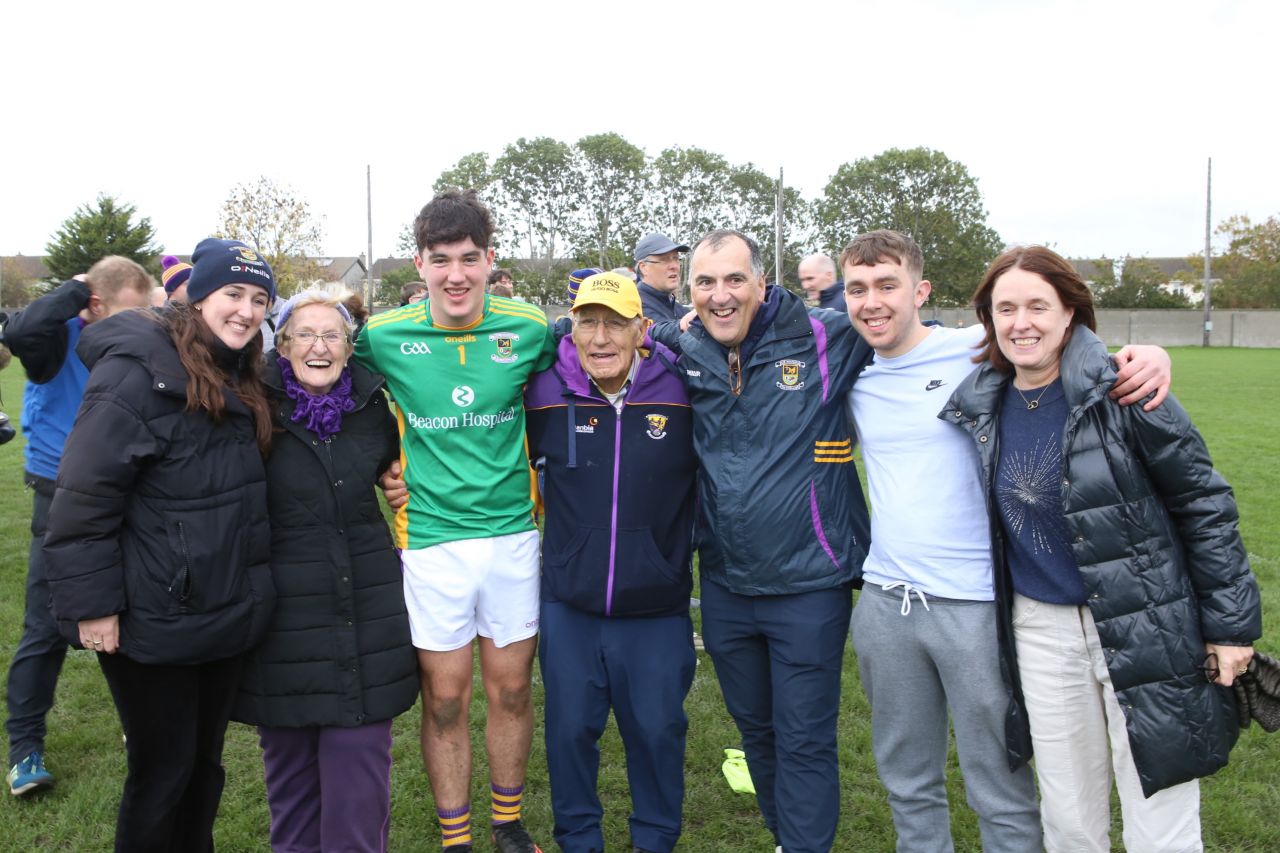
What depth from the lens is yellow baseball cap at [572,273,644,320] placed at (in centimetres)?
321

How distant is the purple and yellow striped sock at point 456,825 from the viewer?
11.2 ft

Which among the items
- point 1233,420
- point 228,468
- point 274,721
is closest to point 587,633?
point 274,721

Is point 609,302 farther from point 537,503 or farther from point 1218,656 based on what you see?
point 1218,656

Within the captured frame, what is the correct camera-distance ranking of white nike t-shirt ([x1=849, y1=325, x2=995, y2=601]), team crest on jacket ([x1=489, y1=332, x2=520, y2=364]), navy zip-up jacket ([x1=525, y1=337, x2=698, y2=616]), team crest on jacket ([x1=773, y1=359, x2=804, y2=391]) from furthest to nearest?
1. team crest on jacket ([x1=489, y1=332, x2=520, y2=364])
2. navy zip-up jacket ([x1=525, y1=337, x2=698, y2=616])
3. team crest on jacket ([x1=773, y1=359, x2=804, y2=391])
4. white nike t-shirt ([x1=849, y1=325, x2=995, y2=601])

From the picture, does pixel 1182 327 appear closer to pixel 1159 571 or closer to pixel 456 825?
pixel 1159 571

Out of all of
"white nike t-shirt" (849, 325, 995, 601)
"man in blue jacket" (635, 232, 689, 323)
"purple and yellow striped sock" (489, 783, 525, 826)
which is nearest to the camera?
"white nike t-shirt" (849, 325, 995, 601)

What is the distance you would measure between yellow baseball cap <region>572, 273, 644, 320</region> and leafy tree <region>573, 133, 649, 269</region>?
176 ft

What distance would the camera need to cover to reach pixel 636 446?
3.27 metres

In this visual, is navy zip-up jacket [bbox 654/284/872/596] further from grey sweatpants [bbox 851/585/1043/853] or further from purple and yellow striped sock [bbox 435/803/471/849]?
purple and yellow striped sock [bbox 435/803/471/849]

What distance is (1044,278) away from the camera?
8.60 feet

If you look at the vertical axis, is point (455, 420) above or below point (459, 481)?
above

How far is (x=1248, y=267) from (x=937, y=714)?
5571 centimetres

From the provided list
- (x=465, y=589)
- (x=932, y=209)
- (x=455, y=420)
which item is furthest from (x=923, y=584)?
(x=932, y=209)

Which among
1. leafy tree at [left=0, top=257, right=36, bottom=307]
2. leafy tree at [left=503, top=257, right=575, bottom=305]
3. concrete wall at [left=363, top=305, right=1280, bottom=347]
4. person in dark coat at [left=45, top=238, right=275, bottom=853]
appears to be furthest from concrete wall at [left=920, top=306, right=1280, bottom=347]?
leafy tree at [left=0, top=257, right=36, bottom=307]
